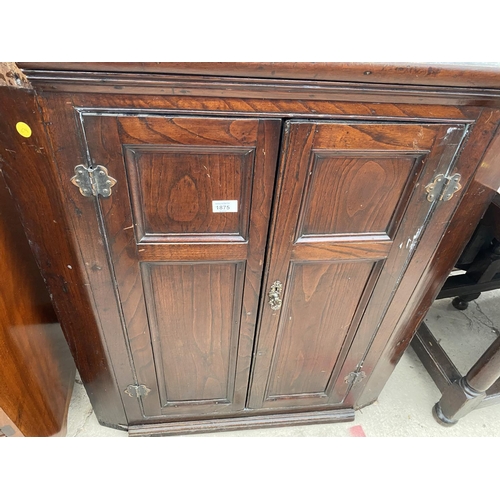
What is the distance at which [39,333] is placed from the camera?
44.3 inches

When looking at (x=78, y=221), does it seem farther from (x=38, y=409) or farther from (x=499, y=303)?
(x=499, y=303)

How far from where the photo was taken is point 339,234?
2.76 ft

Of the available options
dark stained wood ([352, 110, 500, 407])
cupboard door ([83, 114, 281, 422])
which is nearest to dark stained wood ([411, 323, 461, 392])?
dark stained wood ([352, 110, 500, 407])

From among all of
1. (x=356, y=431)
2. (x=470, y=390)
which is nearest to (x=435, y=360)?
(x=470, y=390)

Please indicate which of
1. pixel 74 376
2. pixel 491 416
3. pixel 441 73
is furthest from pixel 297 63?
pixel 491 416

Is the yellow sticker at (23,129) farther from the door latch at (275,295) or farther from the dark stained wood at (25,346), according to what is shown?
the door latch at (275,295)

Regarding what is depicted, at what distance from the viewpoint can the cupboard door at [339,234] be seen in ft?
2.30

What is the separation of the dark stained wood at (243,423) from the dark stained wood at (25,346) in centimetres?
29

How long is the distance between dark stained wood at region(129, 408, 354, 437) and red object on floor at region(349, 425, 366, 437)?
1.2 inches

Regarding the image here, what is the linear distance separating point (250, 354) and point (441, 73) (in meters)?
0.80

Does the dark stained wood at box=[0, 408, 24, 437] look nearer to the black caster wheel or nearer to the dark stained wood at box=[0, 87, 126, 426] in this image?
the dark stained wood at box=[0, 87, 126, 426]

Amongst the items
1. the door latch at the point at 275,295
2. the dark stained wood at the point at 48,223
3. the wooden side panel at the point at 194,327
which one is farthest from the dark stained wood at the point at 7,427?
the door latch at the point at 275,295

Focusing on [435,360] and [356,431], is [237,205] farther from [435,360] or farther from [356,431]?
[435,360]

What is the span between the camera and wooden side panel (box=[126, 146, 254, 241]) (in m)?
0.68
